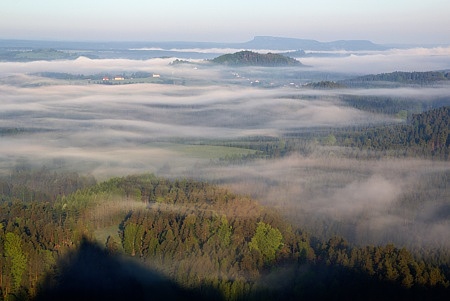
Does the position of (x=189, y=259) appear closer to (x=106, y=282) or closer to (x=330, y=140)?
(x=106, y=282)

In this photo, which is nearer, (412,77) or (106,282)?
(106,282)

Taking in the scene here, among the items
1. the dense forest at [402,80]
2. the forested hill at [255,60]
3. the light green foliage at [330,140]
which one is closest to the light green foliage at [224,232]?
the light green foliage at [330,140]

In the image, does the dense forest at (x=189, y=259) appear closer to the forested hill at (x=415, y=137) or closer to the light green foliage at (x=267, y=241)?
the light green foliage at (x=267, y=241)

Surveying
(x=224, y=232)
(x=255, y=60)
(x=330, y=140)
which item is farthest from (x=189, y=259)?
(x=255, y=60)

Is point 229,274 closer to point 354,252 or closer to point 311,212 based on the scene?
point 354,252

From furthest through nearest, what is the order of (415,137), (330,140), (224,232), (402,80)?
(402,80), (330,140), (415,137), (224,232)

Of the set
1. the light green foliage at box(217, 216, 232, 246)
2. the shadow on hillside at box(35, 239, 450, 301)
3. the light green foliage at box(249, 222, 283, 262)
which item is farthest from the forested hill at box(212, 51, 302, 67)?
the shadow on hillside at box(35, 239, 450, 301)

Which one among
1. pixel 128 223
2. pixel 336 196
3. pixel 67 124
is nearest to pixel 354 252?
pixel 128 223

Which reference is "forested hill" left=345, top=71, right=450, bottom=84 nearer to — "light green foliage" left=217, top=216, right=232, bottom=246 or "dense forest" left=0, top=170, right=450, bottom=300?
"dense forest" left=0, top=170, right=450, bottom=300
